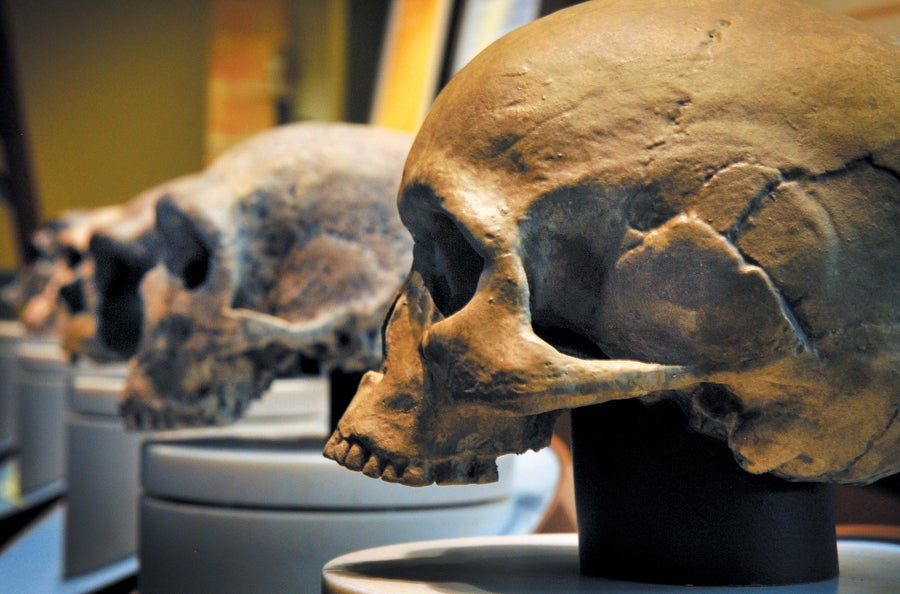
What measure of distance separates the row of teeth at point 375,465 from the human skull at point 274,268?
0.80 metres

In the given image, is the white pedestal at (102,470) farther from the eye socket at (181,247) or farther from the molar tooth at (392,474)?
the molar tooth at (392,474)

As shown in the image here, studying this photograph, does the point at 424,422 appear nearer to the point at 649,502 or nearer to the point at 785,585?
the point at 649,502

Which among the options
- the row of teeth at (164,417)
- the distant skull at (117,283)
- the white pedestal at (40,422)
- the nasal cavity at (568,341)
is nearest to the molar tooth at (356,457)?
the nasal cavity at (568,341)

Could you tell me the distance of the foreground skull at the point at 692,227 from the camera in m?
1.18

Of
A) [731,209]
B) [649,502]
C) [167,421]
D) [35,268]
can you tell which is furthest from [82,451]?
[731,209]

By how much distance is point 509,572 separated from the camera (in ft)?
4.64

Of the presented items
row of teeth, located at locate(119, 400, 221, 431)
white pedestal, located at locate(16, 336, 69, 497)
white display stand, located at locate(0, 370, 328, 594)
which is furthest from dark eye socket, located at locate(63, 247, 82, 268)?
row of teeth, located at locate(119, 400, 221, 431)

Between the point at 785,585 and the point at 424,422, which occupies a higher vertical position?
the point at 424,422

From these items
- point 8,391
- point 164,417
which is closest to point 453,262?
point 164,417

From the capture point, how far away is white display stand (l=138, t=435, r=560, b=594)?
205cm

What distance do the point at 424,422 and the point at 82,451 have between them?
241 cm

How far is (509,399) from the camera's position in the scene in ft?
4.00

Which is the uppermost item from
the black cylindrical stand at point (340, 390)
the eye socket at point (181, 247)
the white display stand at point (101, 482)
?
the eye socket at point (181, 247)

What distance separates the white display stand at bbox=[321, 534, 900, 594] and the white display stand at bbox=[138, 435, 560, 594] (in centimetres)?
47
